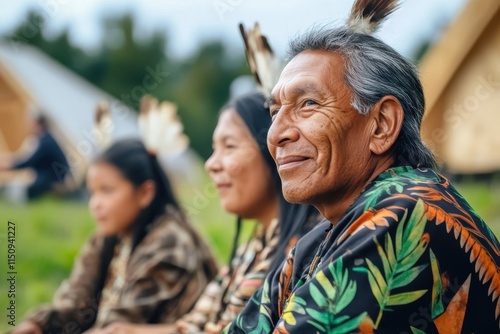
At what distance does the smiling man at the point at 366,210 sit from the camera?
1.74 m

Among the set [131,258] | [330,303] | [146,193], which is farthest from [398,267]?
[146,193]

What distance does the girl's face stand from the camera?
4711 mm

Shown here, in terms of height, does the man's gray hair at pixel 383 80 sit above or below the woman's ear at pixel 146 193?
above

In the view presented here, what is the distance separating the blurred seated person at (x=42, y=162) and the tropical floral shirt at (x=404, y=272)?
318 inches

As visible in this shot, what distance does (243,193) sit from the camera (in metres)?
3.52

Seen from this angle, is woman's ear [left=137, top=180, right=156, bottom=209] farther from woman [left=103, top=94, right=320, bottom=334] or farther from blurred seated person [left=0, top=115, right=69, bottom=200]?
blurred seated person [left=0, top=115, right=69, bottom=200]

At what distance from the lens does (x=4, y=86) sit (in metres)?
11.0

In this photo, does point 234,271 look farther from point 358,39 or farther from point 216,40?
point 216,40

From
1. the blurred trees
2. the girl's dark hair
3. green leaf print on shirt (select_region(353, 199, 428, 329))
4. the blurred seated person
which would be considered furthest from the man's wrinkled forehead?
the blurred trees

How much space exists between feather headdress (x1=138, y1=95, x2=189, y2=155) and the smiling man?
8.57ft

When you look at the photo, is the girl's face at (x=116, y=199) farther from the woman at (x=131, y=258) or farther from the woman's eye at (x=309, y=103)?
the woman's eye at (x=309, y=103)

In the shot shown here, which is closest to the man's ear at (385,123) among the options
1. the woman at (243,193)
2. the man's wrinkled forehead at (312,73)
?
the man's wrinkled forehead at (312,73)

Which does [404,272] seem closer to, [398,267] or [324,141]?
[398,267]

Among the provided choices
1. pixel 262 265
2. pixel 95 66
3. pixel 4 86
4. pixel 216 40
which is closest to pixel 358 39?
pixel 262 265
